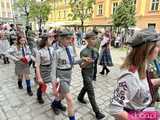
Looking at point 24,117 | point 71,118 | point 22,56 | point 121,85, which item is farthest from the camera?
point 22,56

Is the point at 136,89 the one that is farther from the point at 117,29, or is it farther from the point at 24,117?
the point at 117,29

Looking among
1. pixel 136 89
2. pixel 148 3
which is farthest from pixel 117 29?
pixel 136 89

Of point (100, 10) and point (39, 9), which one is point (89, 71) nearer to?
point (100, 10)

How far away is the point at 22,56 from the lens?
4.88 m

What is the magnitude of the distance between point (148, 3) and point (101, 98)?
2320 cm

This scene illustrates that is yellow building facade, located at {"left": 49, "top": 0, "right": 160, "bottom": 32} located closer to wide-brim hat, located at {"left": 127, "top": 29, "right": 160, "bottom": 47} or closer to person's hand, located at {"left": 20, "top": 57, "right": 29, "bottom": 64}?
person's hand, located at {"left": 20, "top": 57, "right": 29, "bottom": 64}

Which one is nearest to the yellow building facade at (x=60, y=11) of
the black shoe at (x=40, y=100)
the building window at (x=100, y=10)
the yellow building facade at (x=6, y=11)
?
the building window at (x=100, y=10)

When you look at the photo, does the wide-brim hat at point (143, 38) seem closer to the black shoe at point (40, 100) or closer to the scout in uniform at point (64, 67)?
the scout in uniform at point (64, 67)

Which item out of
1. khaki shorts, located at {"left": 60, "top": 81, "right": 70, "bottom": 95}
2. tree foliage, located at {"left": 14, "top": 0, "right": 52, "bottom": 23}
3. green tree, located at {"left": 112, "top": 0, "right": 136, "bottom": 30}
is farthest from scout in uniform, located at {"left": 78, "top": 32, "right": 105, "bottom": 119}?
tree foliage, located at {"left": 14, "top": 0, "right": 52, "bottom": 23}

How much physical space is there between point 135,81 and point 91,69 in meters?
2.50

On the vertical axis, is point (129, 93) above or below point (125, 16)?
below

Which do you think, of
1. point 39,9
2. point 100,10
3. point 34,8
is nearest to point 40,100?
point 100,10

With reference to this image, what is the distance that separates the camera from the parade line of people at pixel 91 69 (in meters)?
1.56

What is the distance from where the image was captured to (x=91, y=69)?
13.2 ft
